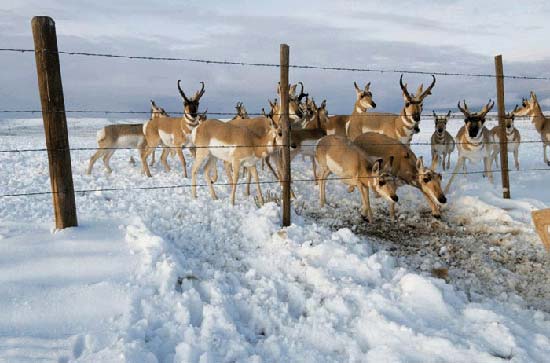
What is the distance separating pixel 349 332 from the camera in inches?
159

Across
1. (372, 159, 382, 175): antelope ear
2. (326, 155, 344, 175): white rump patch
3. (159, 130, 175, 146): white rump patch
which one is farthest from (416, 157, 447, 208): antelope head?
(159, 130, 175, 146): white rump patch

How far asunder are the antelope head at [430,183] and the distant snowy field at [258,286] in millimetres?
539

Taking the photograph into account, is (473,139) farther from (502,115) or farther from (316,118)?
(316,118)

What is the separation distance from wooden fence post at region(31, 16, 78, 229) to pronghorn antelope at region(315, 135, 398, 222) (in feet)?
13.0

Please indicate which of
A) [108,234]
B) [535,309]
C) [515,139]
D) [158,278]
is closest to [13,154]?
[108,234]

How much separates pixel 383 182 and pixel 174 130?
608 centimetres

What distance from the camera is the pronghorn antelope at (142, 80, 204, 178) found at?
36.5 ft

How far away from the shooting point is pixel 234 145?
8.33m

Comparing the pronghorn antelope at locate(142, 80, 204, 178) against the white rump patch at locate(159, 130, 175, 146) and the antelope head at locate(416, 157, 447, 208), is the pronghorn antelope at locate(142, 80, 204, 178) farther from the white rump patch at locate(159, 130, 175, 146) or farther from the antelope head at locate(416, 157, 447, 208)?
the antelope head at locate(416, 157, 447, 208)

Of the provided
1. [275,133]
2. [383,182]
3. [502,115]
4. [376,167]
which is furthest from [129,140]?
[502,115]

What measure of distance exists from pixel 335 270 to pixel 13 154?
1166 centimetres

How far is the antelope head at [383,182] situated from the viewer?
771 cm

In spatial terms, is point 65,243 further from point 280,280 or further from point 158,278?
point 280,280

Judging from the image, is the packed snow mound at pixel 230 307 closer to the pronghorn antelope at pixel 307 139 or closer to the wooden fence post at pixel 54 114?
the wooden fence post at pixel 54 114
